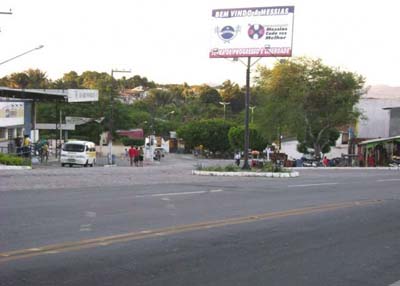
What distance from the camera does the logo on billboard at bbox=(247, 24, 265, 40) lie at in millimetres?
31438

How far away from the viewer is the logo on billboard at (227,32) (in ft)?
104

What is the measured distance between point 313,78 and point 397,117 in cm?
1247

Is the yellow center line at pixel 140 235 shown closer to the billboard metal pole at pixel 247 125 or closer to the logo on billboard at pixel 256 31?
the billboard metal pole at pixel 247 125

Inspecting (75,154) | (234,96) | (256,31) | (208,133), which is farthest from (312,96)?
(234,96)

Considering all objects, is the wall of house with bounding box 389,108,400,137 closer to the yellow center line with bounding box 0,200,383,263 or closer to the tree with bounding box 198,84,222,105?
the yellow center line with bounding box 0,200,383,263

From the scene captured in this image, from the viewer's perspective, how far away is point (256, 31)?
104 feet

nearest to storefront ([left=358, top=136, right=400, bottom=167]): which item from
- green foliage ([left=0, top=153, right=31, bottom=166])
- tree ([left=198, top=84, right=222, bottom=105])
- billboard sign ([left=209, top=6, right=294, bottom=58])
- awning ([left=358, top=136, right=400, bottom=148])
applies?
awning ([left=358, top=136, right=400, bottom=148])

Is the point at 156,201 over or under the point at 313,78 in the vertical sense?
under

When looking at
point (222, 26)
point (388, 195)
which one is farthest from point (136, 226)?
point (222, 26)

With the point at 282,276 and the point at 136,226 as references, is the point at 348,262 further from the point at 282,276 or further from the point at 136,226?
the point at 136,226

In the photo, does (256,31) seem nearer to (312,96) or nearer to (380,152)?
(312,96)

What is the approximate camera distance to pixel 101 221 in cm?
1066

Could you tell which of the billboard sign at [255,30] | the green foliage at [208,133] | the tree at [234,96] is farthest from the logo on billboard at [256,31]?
the tree at [234,96]

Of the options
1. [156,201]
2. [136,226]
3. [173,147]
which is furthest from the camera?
[173,147]
